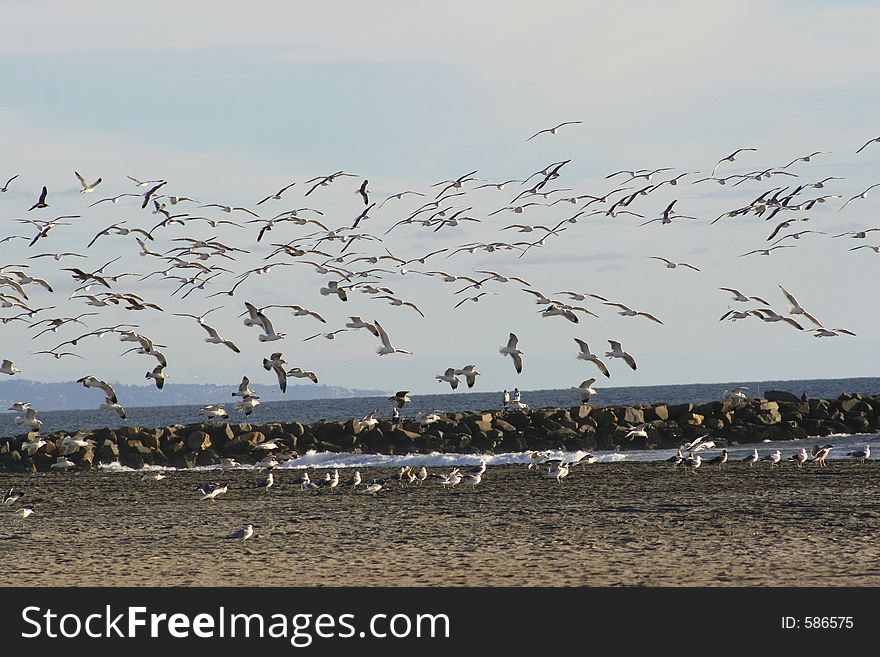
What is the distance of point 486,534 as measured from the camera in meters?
19.8

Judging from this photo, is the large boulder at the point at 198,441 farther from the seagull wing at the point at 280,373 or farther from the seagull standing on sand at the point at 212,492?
the seagull standing on sand at the point at 212,492

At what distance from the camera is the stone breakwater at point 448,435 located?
136ft

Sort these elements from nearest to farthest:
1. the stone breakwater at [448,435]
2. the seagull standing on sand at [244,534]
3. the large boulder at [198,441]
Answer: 1. the seagull standing on sand at [244,534]
2. the stone breakwater at [448,435]
3. the large boulder at [198,441]

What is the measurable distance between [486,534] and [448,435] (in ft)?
76.4

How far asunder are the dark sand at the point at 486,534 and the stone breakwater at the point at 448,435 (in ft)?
38.4

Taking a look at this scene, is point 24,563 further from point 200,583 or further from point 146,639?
point 146,639

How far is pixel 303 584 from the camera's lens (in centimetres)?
1568

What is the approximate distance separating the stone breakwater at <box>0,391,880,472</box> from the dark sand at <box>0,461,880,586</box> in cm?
1171

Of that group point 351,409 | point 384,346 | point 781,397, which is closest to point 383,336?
point 384,346

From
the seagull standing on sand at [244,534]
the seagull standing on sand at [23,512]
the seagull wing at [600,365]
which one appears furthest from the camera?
the seagull wing at [600,365]

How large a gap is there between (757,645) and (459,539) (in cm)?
755

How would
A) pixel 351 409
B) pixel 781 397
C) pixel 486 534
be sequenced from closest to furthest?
pixel 486 534, pixel 781 397, pixel 351 409

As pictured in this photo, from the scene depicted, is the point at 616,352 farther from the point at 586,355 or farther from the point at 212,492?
the point at 212,492

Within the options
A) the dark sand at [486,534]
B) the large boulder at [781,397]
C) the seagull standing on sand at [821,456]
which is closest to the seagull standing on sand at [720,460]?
the dark sand at [486,534]
